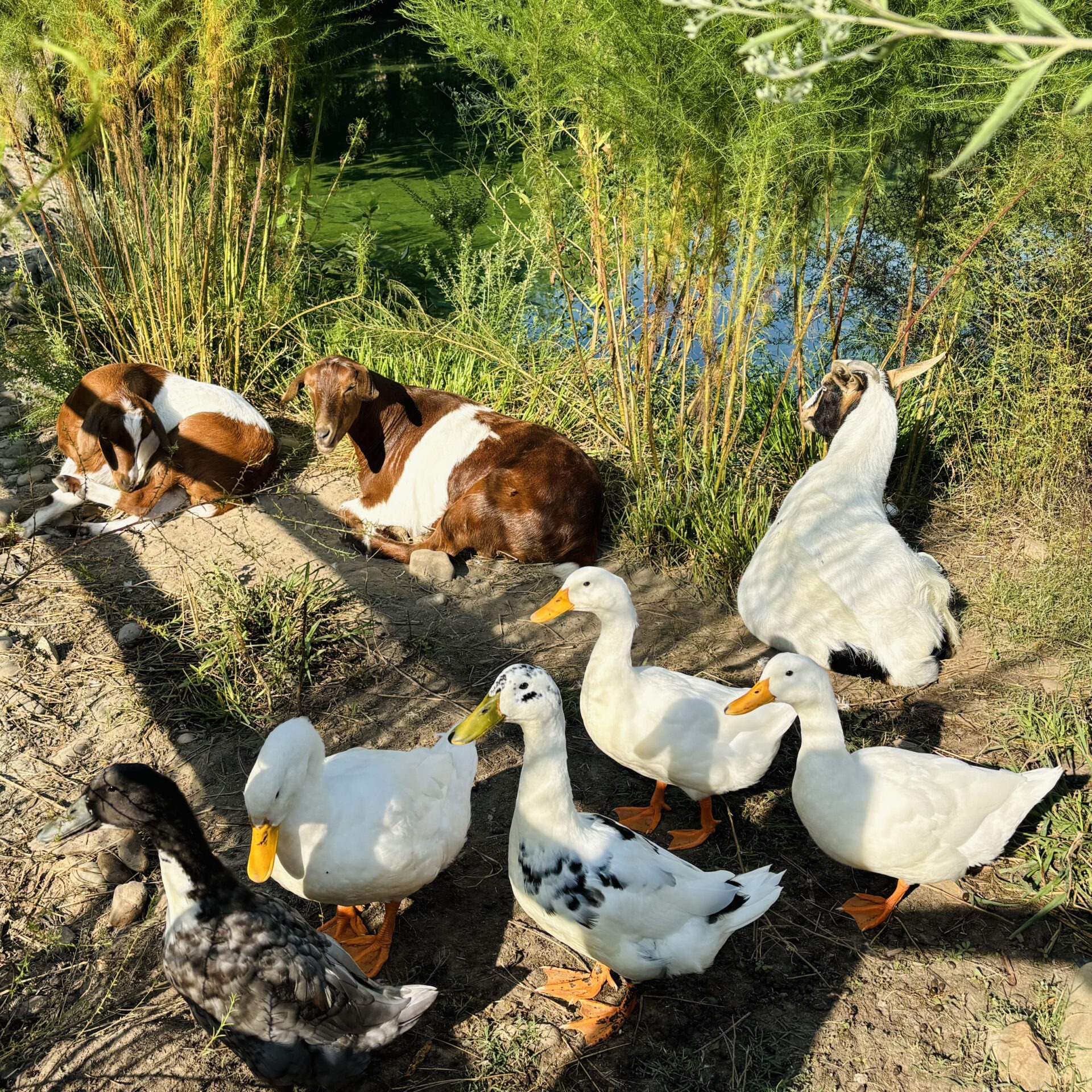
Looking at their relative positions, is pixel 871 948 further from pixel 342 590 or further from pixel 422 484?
pixel 422 484

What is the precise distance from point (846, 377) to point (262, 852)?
331 cm

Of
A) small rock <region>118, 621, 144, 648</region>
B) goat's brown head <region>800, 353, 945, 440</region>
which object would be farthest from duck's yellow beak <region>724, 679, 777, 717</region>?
small rock <region>118, 621, 144, 648</region>

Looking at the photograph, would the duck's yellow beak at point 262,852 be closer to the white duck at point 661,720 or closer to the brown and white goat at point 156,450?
the white duck at point 661,720

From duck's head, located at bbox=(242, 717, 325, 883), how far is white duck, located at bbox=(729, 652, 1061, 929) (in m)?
1.38

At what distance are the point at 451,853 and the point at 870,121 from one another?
363 cm

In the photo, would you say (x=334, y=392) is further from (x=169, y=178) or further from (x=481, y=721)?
(x=481, y=721)

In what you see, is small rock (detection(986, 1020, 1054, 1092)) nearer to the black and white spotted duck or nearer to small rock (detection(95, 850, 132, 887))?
the black and white spotted duck

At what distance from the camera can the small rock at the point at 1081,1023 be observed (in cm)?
259

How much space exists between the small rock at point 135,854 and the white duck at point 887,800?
79.2 inches

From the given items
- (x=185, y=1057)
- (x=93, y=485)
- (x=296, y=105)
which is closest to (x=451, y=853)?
(x=185, y=1057)

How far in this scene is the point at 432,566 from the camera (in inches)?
196

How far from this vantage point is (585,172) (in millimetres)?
4582

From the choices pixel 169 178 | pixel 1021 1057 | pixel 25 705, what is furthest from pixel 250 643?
pixel 169 178

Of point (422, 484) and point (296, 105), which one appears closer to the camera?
point (422, 484)
